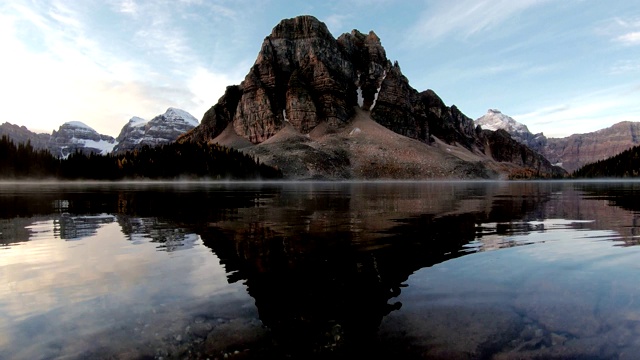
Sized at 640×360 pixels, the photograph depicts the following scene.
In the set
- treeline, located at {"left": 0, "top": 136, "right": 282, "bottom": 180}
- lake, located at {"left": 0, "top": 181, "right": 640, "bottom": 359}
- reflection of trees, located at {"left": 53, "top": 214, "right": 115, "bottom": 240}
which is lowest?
lake, located at {"left": 0, "top": 181, "right": 640, "bottom": 359}

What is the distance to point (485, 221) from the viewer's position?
22.9 m

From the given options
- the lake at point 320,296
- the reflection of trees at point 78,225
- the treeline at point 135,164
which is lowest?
the lake at point 320,296

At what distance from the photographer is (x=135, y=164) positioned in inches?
5915

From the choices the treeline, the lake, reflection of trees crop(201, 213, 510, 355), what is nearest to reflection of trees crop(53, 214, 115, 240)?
the lake

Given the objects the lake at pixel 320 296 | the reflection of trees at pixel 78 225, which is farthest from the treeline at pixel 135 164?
the lake at pixel 320 296

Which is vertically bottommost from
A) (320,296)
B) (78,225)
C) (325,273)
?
(320,296)

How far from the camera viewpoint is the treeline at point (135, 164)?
135m

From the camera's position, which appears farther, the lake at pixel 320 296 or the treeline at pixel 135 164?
the treeline at pixel 135 164

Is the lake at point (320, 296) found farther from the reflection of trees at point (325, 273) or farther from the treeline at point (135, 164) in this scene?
the treeline at point (135, 164)

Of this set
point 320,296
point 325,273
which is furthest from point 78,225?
point 320,296

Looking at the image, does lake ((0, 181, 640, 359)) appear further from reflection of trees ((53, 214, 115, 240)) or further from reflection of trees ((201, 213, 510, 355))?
reflection of trees ((53, 214, 115, 240))

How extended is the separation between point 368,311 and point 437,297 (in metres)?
2.05

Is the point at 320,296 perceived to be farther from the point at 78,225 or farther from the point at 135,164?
the point at 135,164

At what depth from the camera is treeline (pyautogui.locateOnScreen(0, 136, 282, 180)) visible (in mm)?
135125
